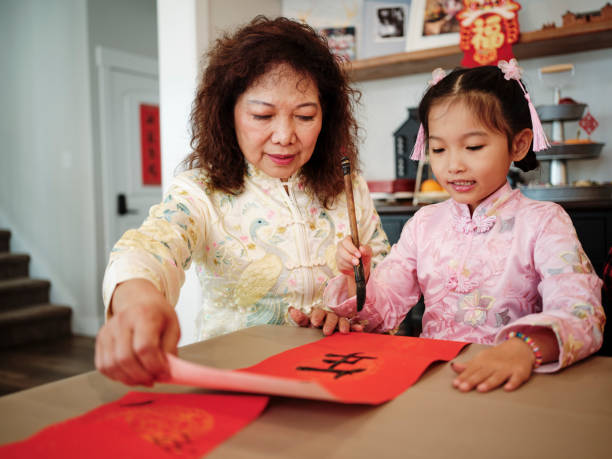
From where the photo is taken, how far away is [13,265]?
4336 millimetres

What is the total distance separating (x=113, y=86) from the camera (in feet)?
13.7

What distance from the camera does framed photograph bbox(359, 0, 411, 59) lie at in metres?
2.75

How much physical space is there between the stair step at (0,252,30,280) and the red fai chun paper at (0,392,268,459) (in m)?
4.38

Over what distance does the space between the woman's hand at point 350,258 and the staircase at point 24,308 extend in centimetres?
353

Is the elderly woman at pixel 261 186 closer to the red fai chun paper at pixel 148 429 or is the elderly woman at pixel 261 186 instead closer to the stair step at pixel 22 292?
the red fai chun paper at pixel 148 429

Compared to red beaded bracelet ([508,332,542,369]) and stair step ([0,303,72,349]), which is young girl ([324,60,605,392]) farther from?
stair step ([0,303,72,349])

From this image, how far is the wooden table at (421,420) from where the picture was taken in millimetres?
445

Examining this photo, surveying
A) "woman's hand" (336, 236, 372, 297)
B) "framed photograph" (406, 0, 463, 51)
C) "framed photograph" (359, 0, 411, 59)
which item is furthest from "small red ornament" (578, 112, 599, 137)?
"woman's hand" (336, 236, 372, 297)

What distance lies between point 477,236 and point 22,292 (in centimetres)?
408

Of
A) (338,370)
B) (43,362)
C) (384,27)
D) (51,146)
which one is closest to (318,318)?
(338,370)

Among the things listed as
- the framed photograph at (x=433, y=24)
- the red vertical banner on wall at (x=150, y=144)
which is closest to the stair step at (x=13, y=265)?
the red vertical banner on wall at (x=150, y=144)

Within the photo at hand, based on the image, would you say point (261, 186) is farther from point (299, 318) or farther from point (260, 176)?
point (299, 318)

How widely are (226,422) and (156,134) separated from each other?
4410mm

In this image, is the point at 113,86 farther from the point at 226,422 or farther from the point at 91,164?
the point at 226,422
